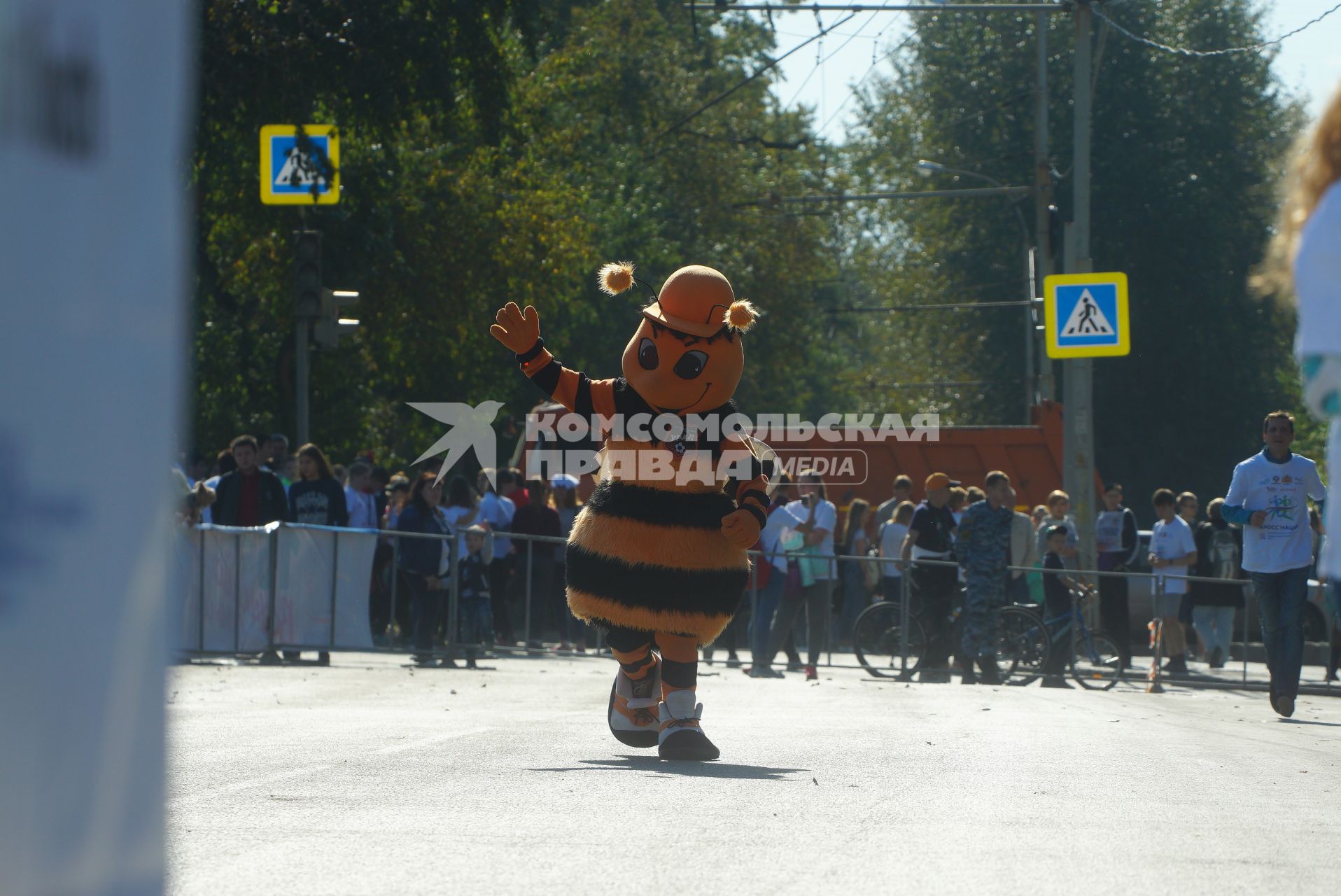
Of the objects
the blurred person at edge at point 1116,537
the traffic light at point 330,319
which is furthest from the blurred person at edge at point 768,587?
the traffic light at point 330,319

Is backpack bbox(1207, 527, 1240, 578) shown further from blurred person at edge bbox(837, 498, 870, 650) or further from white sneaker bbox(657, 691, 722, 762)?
white sneaker bbox(657, 691, 722, 762)

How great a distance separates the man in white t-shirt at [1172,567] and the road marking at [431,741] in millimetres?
9242

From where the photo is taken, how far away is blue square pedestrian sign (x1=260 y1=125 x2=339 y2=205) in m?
15.5

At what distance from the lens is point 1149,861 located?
15.3ft

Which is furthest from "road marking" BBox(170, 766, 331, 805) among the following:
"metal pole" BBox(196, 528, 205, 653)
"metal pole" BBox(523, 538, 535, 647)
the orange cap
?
"metal pole" BBox(523, 538, 535, 647)

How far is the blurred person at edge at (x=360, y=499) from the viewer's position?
1680 cm

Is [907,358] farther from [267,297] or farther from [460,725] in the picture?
[460,725]

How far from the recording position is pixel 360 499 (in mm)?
16891

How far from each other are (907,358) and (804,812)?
42162mm

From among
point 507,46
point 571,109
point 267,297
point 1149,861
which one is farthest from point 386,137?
point 571,109

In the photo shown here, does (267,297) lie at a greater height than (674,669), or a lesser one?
greater

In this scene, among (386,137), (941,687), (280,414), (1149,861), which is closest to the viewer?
(1149,861)

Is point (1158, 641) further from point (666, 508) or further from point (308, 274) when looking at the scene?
point (666, 508)

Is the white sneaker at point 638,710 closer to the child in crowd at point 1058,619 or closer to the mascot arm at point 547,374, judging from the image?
the mascot arm at point 547,374
